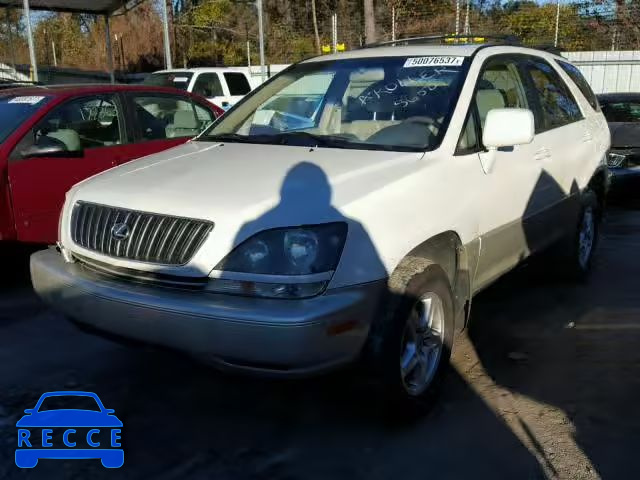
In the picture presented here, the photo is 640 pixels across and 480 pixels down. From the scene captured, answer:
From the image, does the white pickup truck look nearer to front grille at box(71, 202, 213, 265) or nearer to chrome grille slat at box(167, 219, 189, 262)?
front grille at box(71, 202, 213, 265)

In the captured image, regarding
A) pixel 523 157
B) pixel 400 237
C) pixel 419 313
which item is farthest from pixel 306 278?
pixel 523 157

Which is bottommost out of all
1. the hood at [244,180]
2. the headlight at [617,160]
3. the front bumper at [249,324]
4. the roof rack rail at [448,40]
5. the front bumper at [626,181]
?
the front bumper at [626,181]

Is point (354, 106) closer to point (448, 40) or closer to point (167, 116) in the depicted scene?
point (448, 40)

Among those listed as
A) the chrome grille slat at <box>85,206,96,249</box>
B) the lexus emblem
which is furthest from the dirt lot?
the chrome grille slat at <box>85,206,96,249</box>

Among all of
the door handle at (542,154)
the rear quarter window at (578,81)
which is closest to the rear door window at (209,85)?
the rear quarter window at (578,81)

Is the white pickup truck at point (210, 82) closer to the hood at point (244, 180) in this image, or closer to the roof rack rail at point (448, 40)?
the roof rack rail at point (448, 40)

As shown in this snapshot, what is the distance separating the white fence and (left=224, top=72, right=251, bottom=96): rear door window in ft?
30.2

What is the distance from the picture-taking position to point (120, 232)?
3062 mm

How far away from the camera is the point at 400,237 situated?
3.00 metres

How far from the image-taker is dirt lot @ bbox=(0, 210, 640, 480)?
2.95 metres

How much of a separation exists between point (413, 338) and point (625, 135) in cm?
648

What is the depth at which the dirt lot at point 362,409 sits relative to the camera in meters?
2.95

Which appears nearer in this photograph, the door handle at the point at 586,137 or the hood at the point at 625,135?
the door handle at the point at 586,137

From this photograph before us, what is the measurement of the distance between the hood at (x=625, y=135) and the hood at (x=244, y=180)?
19.6 feet
